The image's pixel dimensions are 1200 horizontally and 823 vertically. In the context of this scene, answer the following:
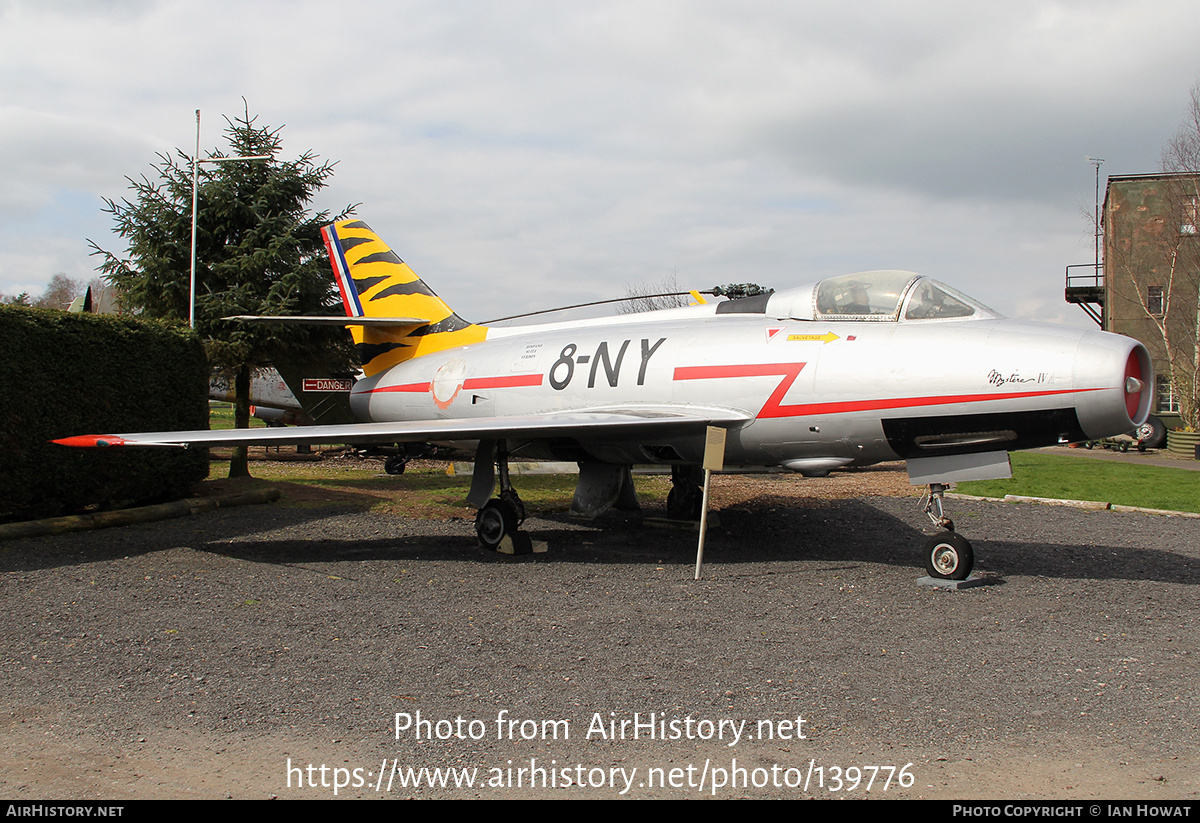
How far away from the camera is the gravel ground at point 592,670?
3723mm

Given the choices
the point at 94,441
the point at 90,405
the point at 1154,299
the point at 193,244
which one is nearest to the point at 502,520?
the point at 94,441

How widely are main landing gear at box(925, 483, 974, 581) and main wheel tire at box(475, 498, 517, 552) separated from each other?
15.3ft

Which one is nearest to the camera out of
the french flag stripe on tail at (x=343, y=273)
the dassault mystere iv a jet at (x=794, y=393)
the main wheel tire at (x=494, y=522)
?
the dassault mystere iv a jet at (x=794, y=393)

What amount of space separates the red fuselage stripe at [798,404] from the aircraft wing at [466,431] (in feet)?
1.25

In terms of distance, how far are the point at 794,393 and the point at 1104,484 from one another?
1208 cm

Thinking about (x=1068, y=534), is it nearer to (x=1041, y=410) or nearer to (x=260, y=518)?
(x=1041, y=410)

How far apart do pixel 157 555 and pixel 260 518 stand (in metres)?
2.61

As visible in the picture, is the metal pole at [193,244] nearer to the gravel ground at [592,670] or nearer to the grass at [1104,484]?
the gravel ground at [592,670]

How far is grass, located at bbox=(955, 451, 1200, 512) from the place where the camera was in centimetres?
1412

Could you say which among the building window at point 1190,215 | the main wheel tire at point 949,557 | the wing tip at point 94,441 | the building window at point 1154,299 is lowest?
the main wheel tire at point 949,557

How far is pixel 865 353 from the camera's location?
25.9ft

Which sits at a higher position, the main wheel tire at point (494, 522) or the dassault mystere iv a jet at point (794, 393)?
the dassault mystere iv a jet at point (794, 393)

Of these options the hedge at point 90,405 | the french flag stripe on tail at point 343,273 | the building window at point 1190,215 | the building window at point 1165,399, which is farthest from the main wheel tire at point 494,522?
the building window at point 1165,399

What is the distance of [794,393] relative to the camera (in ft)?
26.9
